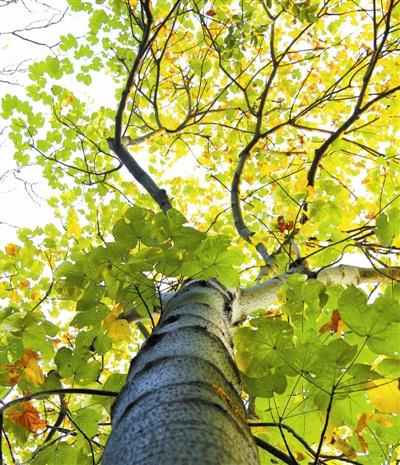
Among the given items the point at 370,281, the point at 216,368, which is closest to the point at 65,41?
the point at 370,281

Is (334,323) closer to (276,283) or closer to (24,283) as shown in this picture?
(276,283)

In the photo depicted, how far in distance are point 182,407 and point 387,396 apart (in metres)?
0.57

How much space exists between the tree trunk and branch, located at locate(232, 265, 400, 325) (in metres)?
0.52

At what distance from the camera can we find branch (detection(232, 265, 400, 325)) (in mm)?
1514

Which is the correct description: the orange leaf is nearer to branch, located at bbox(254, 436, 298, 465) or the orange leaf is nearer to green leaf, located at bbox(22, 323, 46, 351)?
branch, located at bbox(254, 436, 298, 465)

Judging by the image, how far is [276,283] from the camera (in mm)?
1715

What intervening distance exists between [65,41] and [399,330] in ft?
14.8

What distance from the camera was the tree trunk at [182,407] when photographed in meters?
0.50

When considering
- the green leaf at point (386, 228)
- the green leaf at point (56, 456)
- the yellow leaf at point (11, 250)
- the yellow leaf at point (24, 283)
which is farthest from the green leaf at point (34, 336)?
the yellow leaf at point (11, 250)

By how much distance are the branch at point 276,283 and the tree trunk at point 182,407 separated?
52cm

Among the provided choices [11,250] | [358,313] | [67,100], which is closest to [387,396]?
[358,313]

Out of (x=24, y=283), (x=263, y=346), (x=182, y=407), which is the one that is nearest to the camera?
(x=182, y=407)

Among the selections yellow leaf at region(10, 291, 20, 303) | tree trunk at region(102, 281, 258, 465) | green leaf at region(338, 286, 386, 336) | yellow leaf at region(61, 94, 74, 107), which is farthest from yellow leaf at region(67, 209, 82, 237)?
green leaf at region(338, 286, 386, 336)

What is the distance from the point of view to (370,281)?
2244 millimetres
